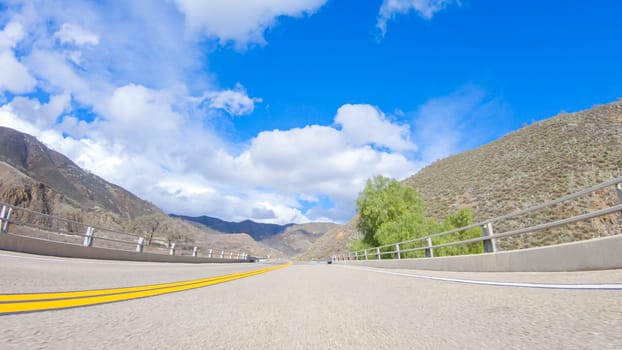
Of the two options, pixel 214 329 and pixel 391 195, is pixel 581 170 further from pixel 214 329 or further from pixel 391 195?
pixel 214 329

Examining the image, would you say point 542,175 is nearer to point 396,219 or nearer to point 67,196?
point 396,219

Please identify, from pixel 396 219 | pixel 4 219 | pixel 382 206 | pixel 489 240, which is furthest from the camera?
pixel 382 206

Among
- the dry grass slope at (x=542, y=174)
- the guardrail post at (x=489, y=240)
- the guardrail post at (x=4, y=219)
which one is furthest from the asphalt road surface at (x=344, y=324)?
the dry grass slope at (x=542, y=174)

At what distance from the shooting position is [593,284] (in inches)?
154

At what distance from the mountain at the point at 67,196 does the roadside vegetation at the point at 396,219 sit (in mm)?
19209

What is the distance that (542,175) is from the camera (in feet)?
144

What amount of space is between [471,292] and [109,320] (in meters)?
4.20

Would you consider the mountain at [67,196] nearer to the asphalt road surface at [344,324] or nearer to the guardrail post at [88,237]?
the guardrail post at [88,237]

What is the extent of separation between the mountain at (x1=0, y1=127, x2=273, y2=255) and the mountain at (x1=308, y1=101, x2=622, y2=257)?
33858 millimetres

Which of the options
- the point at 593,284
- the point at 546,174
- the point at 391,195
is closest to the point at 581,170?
the point at 546,174

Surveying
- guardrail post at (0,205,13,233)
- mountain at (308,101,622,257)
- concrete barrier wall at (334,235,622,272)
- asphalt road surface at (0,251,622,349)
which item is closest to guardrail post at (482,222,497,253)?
concrete barrier wall at (334,235,622,272)

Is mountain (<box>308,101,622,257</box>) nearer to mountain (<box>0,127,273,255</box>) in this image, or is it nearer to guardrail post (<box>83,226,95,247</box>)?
guardrail post (<box>83,226,95,247</box>)

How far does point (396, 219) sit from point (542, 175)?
21090 millimetres

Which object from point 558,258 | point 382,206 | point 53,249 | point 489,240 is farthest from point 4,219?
point 382,206
